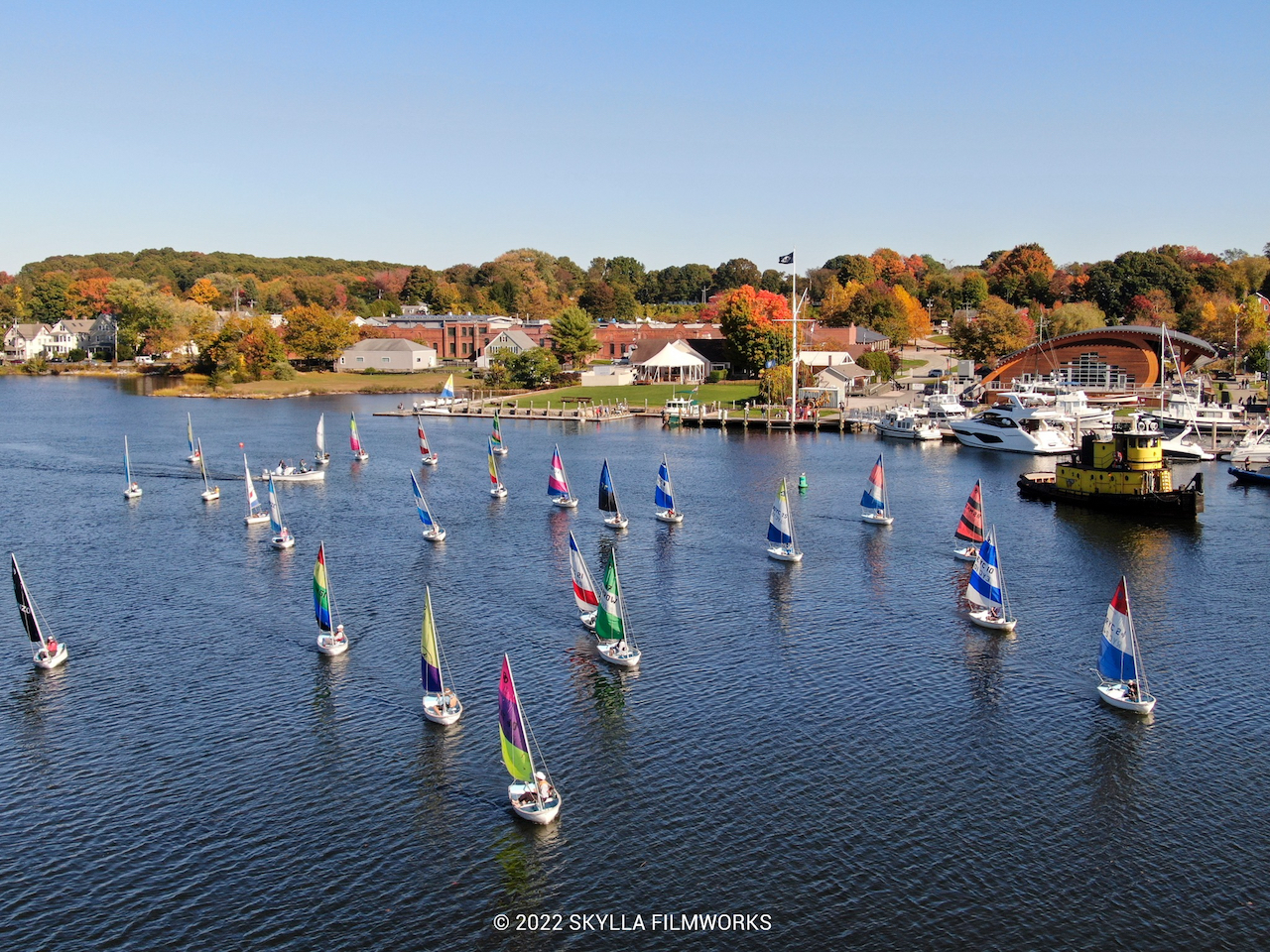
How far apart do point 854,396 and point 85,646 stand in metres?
111

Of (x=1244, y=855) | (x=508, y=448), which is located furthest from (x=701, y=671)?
Answer: (x=508, y=448)

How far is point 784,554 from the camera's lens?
194 feet

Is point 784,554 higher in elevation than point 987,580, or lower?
lower

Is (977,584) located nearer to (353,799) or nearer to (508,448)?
(353,799)

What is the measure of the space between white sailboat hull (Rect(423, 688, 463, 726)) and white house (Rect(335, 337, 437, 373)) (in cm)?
16236

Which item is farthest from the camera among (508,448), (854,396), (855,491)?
(854,396)

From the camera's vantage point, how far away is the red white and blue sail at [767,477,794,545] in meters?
59.6

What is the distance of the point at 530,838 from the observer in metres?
30.1

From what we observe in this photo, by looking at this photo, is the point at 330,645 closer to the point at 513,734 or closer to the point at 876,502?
the point at 513,734

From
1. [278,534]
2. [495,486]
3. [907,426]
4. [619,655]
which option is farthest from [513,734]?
[907,426]

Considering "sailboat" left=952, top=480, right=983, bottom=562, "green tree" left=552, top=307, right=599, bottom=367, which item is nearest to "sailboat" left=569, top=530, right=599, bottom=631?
"sailboat" left=952, top=480, right=983, bottom=562

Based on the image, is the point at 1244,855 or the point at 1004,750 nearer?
the point at 1244,855

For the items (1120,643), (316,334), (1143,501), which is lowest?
(1120,643)

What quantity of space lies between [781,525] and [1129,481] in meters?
28.3
